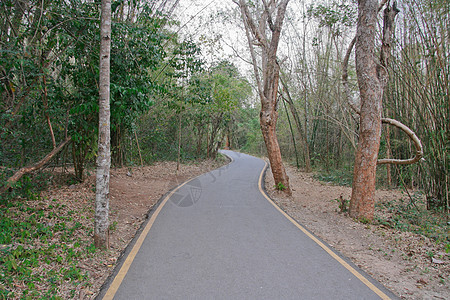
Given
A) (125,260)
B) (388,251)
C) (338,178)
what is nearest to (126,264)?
(125,260)

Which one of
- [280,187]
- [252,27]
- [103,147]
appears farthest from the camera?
[280,187]

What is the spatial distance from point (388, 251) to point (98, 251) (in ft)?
17.1

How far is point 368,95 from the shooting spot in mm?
7742

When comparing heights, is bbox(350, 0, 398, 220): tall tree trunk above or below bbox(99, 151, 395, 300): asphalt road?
above

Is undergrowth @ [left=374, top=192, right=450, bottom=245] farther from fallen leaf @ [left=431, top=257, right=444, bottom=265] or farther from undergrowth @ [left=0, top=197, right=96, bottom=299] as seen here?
undergrowth @ [left=0, top=197, right=96, bottom=299]

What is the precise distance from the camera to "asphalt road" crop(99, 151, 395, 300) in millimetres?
3764

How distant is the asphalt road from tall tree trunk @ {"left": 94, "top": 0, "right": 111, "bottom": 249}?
2.14 feet

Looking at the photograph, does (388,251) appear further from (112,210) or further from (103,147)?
(112,210)

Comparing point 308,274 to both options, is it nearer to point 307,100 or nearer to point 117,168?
point 117,168

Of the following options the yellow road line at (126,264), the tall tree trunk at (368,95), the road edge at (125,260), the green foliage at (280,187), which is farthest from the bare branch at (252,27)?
the yellow road line at (126,264)

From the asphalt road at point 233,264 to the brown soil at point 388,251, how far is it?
0.35 meters

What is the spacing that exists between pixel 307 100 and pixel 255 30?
9.44 m

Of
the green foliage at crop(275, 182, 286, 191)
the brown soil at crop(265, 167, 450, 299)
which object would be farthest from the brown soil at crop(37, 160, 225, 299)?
the green foliage at crop(275, 182, 286, 191)

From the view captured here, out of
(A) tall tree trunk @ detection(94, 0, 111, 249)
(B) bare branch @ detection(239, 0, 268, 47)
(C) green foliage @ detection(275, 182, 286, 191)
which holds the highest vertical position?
(B) bare branch @ detection(239, 0, 268, 47)
